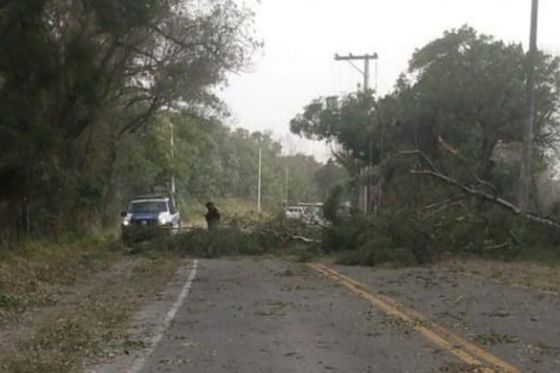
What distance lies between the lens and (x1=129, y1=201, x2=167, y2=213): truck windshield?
3662cm

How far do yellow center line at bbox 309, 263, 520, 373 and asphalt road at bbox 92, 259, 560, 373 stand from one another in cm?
1

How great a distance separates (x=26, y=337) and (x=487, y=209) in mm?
17798

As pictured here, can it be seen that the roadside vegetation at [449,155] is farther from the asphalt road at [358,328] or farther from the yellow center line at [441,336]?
the yellow center line at [441,336]

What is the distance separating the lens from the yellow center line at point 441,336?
29.5ft

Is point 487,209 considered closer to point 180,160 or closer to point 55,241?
point 55,241

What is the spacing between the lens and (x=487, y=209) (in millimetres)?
26562

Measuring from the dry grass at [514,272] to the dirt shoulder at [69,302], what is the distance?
23.2 feet

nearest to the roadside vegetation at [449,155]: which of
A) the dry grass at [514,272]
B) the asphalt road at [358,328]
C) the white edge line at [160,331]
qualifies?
the dry grass at [514,272]

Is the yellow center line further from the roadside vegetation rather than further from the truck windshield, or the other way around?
the truck windshield

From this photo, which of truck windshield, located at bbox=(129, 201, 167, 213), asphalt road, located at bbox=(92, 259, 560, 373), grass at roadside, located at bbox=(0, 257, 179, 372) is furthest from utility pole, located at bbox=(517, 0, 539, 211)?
truck windshield, located at bbox=(129, 201, 167, 213)

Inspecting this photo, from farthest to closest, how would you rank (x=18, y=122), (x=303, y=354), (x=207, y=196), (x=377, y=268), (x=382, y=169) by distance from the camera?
1. (x=207, y=196)
2. (x=382, y=169)
3. (x=377, y=268)
4. (x=18, y=122)
5. (x=303, y=354)

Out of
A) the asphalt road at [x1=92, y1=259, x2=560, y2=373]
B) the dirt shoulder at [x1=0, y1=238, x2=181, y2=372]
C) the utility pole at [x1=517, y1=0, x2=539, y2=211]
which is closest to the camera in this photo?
the asphalt road at [x1=92, y1=259, x2=560, y2=373]

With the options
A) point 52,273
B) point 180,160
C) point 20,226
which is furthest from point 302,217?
point 180,160

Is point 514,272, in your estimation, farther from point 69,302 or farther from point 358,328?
point 69,302
